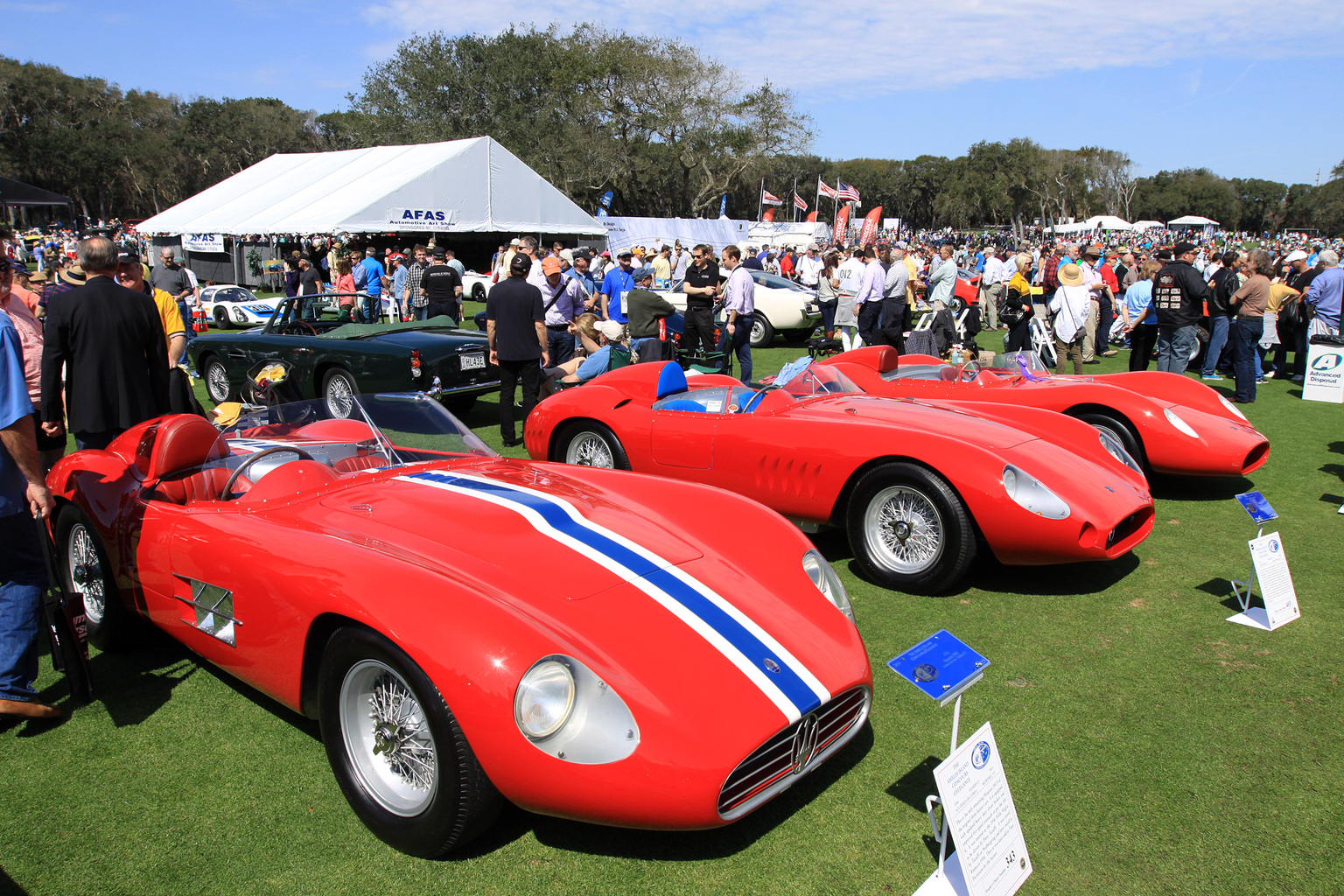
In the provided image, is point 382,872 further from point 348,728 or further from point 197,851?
point 197,851

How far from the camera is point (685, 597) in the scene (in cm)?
257

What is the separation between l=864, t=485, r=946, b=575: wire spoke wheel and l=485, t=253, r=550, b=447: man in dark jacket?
148 inches

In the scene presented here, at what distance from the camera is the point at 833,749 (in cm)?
248

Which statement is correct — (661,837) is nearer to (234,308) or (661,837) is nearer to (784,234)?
(234,308)

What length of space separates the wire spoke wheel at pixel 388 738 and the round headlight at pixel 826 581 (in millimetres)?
1407

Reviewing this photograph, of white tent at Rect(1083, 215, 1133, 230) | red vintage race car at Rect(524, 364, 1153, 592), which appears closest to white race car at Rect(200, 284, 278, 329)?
red vintage race car at Rect(524, 364, 1153, 592)

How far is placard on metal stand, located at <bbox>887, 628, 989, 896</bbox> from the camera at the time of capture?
7.25 ft

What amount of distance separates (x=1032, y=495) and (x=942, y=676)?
212 centimetres

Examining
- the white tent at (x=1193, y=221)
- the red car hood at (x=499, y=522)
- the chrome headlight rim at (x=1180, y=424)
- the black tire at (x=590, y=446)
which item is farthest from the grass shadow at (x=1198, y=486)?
the white tent at (x=1193, y=221)

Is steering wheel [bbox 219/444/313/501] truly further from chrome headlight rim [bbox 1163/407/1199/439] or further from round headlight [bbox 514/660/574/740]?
chrome headlight rim [bbox 1163/407/1199/439]

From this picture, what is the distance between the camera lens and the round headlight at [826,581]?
9.55 feet

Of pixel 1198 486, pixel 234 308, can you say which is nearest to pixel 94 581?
pixel 1198 486

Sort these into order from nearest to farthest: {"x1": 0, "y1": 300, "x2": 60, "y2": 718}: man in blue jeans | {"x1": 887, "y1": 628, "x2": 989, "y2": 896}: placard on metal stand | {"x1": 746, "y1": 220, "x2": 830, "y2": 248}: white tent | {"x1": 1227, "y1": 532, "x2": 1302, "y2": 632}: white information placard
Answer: {"x1": 887, "y1": 628, "x2": 989, "y2": 896}: placard on metal stand
{"x1": 0, "y1": 300, "x2": 60, "y2": 718}: man in blue jeans
{"x1": 1227, "y1": 532, "x2": 1302, "y2": 632}: white information placard
{"x1": 746, "y1": 220, "x2": 830, "y2": 248}: white tent

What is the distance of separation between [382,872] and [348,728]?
44 centimetres
